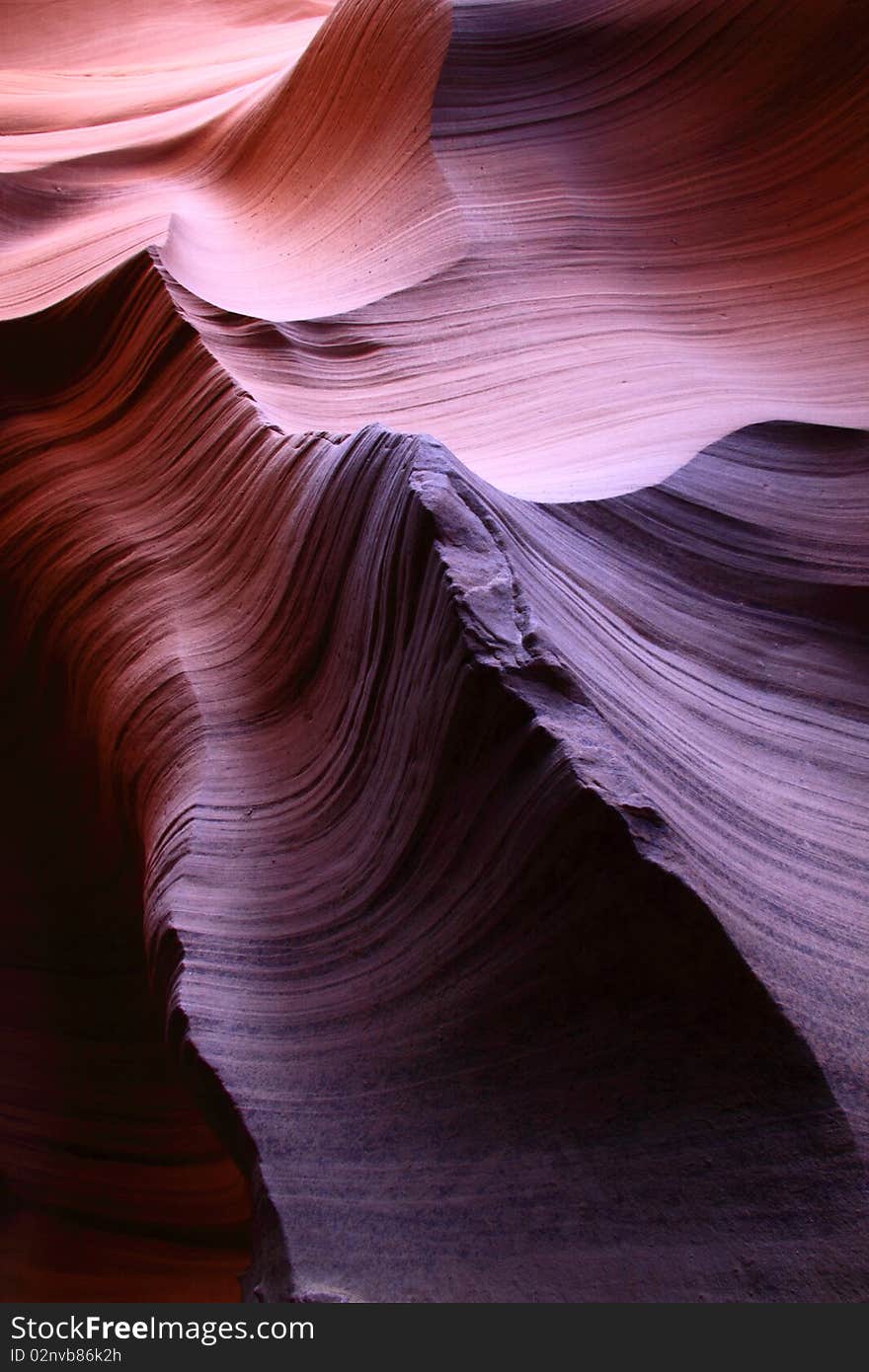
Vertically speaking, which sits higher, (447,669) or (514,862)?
(447,669)

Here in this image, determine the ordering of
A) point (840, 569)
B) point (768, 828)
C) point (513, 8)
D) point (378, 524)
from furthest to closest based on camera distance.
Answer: point (513, 8), point (840, 569), point (378, 524), point (768, 828)

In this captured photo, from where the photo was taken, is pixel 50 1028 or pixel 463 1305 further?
pixel 50 1028

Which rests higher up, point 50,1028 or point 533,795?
point 533,795

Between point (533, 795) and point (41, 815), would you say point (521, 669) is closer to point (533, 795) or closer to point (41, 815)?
point (533, 795)

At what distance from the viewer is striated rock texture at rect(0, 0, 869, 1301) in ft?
3.67

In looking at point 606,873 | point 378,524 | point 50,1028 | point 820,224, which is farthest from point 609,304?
point 50,1028

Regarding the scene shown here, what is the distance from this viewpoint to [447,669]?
1.26 m

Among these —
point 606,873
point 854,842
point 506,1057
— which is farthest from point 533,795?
point 854,842

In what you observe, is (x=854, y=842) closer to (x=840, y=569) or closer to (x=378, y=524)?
(x=840, y=569)

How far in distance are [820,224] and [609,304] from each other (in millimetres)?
461

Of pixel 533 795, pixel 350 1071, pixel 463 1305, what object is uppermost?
pixel 533 795

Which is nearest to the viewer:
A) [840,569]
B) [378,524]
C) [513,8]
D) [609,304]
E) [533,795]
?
[533,795]

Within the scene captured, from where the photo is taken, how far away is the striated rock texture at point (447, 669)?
3.67 feet

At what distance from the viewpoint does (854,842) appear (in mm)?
1342
